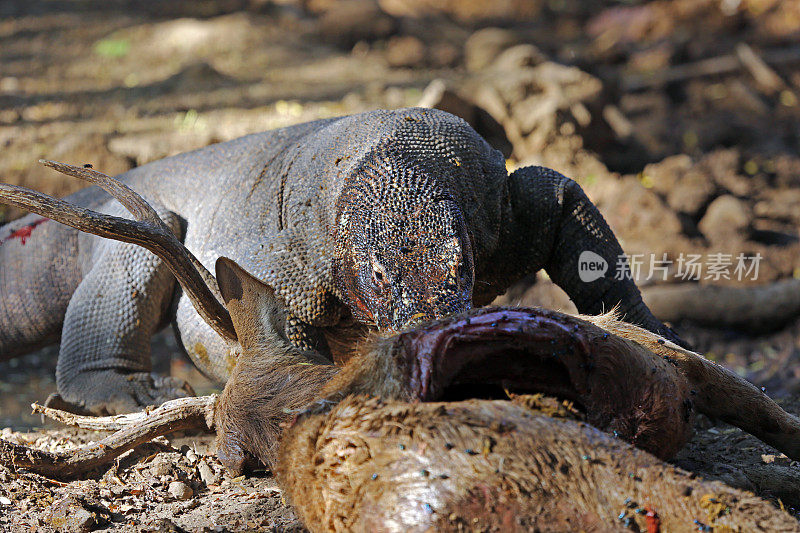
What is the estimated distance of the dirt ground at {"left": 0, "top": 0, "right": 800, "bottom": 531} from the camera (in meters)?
2.85

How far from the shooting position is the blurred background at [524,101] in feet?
20.8

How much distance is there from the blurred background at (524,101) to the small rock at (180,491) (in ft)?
6.21

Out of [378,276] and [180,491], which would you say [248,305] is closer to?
[378,276]

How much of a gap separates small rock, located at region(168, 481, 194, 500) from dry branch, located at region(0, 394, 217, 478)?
1.16 ft

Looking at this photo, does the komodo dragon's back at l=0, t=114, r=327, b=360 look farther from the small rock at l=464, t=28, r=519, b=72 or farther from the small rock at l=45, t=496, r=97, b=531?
the small rock at l=464, t=28, r=519, b=72

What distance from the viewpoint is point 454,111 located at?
7336 millimetres

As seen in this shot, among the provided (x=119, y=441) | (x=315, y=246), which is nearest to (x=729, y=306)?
(x=315, y=246)

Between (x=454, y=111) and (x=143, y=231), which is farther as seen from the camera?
(x=454, y=111)

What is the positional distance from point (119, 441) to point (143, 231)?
0.65m

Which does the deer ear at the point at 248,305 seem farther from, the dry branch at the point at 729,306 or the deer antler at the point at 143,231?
the dry branch at the point at 729,306

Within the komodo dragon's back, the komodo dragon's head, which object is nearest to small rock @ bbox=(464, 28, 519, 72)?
the komodo dragon's back

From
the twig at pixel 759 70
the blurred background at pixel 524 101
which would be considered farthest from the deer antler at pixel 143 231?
the twig at pixel 759 70

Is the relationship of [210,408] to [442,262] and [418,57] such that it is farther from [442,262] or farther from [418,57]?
[418,57]

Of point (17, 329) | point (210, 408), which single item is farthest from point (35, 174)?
point (210, 408)
